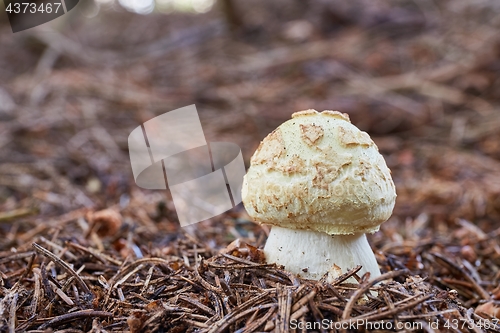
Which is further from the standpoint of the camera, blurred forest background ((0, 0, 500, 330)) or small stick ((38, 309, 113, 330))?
blurred forest background ((0, 0, 500, 330))

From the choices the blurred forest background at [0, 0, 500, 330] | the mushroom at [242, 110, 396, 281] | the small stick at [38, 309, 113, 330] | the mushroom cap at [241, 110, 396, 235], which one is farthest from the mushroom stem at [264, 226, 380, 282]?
the small stick at [38, 309, 113, 330]

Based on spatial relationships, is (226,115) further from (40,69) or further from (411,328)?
(411,328)

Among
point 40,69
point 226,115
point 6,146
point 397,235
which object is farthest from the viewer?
point 40,69

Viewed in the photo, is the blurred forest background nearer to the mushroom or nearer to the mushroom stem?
the mushroom stem

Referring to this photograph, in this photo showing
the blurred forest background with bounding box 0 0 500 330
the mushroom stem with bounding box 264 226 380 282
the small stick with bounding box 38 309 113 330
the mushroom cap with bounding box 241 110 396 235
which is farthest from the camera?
the blurred forest background with bounding box 0 0 500 330

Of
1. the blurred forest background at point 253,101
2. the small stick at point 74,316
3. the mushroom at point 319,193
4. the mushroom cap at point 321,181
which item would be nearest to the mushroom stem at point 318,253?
the mushroom at point 319,193

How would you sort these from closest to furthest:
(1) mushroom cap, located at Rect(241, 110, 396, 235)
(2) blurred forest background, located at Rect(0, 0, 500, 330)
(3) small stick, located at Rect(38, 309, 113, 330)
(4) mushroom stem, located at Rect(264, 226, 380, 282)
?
(3) small stick, located at Rect(38, 309, 113, 330) < (1) mushroom cap, located at Rect(241, 110, 396, 235) < (4) mushroom stem, located at Rect(264, 226, 380, 282) < (2) blurred forest background, located at Rect(0, 0, 500, 330)

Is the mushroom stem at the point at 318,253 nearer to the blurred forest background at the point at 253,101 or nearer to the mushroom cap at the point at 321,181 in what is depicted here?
the mushroom cap at the point at 321,181

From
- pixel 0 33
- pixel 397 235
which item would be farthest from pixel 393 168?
pixel 0 33
